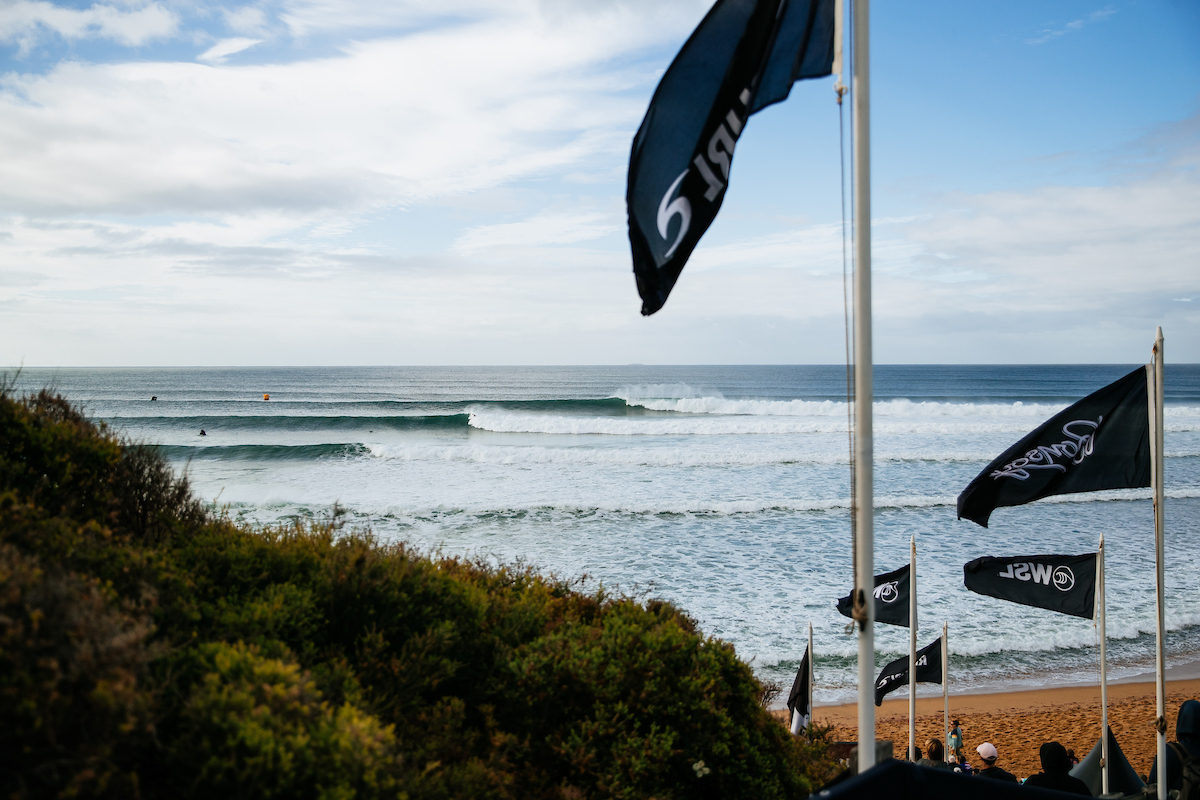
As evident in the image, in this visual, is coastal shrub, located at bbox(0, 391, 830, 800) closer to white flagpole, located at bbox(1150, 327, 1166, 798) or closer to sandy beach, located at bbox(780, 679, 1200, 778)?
white flagpole, located at bbox(1150, 327, 1166, 798)

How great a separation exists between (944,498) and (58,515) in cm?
2283

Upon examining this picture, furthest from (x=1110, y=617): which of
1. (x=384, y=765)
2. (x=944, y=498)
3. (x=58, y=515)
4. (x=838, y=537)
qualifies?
(x=58, y=515)

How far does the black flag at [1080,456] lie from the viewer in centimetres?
586

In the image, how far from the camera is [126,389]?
74.8 meters

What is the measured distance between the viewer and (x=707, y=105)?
3656mm

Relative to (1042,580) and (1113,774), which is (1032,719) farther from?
(1042,580)

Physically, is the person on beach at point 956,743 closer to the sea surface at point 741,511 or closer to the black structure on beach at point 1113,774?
the black structure on beach at point 1113,774

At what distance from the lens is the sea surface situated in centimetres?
1229

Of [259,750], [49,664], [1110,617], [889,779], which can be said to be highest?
[49,664]

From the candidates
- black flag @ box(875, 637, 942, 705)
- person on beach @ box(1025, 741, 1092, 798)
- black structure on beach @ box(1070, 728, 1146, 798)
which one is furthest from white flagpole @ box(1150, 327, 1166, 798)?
black flag @ box(875, 637, 942, 705)

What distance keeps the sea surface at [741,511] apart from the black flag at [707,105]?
3.18 meters

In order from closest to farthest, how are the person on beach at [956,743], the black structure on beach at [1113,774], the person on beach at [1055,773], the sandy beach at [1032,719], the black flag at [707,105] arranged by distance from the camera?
1. the black flag at [707,105]
2. the person on beach at [1055,773]
3. the black structure on beach at [1113,774]
4. the person on beach at [956,743]
5. the sandy beach at [1032,719]

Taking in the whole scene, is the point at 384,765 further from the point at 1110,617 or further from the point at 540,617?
the point at 1110,617

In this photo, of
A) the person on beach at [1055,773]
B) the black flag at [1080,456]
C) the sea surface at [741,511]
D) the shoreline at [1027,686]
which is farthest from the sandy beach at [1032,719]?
the black flag at [1080,456]
